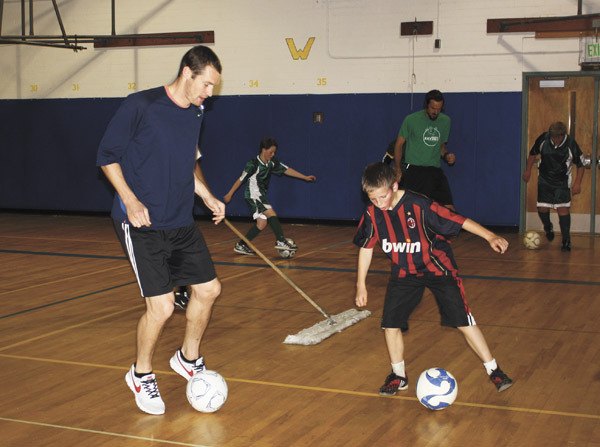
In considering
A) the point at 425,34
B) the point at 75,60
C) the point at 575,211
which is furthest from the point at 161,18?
the point at 575,211

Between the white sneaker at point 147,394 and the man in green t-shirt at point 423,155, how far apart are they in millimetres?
5842

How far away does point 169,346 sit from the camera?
20.9ft

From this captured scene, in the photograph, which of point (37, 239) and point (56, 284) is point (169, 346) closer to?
point (56, 284)

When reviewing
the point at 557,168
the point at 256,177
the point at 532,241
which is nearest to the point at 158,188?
the point at 256,177

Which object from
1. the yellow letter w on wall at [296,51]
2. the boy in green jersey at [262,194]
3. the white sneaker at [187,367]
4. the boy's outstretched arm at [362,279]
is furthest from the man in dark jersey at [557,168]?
the white sneaker at [187,367]

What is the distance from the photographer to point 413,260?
195 inches

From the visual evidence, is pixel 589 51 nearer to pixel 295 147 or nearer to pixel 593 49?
pixel 593 49

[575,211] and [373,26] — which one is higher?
[373,26]

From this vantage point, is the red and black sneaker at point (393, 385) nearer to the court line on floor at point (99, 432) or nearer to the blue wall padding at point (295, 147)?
the court line on floor at point (99, 432)

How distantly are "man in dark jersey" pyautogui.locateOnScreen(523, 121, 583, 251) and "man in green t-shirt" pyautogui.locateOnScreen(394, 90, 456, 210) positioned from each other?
7.98 ft

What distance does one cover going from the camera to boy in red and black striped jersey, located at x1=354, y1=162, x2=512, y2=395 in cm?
488

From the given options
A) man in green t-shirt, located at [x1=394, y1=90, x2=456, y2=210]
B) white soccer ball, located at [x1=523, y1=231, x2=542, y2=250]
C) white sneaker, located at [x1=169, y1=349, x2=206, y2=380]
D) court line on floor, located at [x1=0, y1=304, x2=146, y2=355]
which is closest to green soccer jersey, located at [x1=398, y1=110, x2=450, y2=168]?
man in green t-shirt, located at [x1=394, y1=90, x2=456, y2=210]

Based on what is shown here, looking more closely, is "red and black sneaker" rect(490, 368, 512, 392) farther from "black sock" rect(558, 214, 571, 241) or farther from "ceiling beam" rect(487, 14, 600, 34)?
"ceiling beam" rect(487, 14, 600, 34)

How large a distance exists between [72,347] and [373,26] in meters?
10.3
